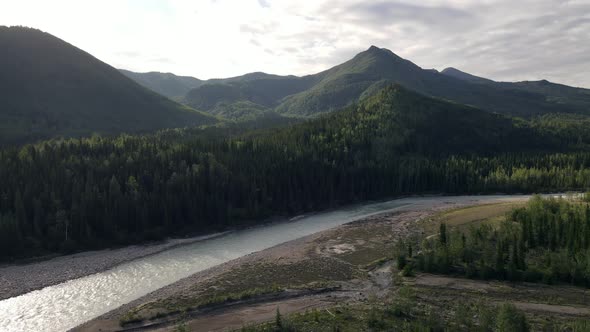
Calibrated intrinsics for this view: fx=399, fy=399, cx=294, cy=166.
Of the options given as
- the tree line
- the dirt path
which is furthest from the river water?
the tree line

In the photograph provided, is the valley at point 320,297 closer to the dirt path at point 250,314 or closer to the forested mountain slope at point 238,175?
the dirt path at point 250,314

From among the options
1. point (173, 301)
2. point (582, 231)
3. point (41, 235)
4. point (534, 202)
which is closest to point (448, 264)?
point (582, 231)

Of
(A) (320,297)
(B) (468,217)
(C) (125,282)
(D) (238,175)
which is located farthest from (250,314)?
(D) (238,175)

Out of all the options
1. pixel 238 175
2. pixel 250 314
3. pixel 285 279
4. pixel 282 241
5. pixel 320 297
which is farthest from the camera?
pixel 238 175

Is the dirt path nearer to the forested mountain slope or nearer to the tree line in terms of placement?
the tree line

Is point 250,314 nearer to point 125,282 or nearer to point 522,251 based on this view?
point 125,282

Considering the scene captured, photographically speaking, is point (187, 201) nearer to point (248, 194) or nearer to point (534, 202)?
point (248, 194)
